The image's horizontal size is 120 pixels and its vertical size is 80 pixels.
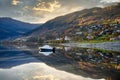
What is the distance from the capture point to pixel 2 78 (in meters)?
32.5

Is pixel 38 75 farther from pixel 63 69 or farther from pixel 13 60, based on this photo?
pixel 13 60

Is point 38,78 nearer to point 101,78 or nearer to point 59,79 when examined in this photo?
point 59,79

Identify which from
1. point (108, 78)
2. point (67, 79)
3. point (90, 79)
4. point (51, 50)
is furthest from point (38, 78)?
point (51, 50)

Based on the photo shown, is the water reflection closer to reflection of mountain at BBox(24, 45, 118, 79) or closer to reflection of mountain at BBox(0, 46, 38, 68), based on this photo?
reflection of mountain at BBox(24, 45, 118, 79)

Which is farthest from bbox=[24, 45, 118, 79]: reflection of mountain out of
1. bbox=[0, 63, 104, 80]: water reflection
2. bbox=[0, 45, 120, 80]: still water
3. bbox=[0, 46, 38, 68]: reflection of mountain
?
bbox=[0, 46, 38, 68]: reflection of mountain

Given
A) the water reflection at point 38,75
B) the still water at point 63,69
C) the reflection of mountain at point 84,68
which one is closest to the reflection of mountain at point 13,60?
the still water at point 63,69

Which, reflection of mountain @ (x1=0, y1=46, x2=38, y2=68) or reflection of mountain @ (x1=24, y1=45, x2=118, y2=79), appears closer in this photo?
reflection of mountain @ (x1=24, y1=45, x2=118, y2=79)

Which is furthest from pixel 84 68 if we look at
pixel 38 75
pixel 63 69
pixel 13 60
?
pixel 13 60

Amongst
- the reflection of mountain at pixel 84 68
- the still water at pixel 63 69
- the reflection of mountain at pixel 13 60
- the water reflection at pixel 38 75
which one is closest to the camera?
the water reflection at pixel 38 75

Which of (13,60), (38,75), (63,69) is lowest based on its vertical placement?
(13,60)

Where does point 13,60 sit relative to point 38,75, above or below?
below

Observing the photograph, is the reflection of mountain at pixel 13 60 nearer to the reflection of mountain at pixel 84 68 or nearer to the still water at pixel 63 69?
the still water at pixel 63 69

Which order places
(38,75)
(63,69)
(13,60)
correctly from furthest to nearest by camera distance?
(13,60), (63,69), (38,75)

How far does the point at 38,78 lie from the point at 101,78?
7182mm
